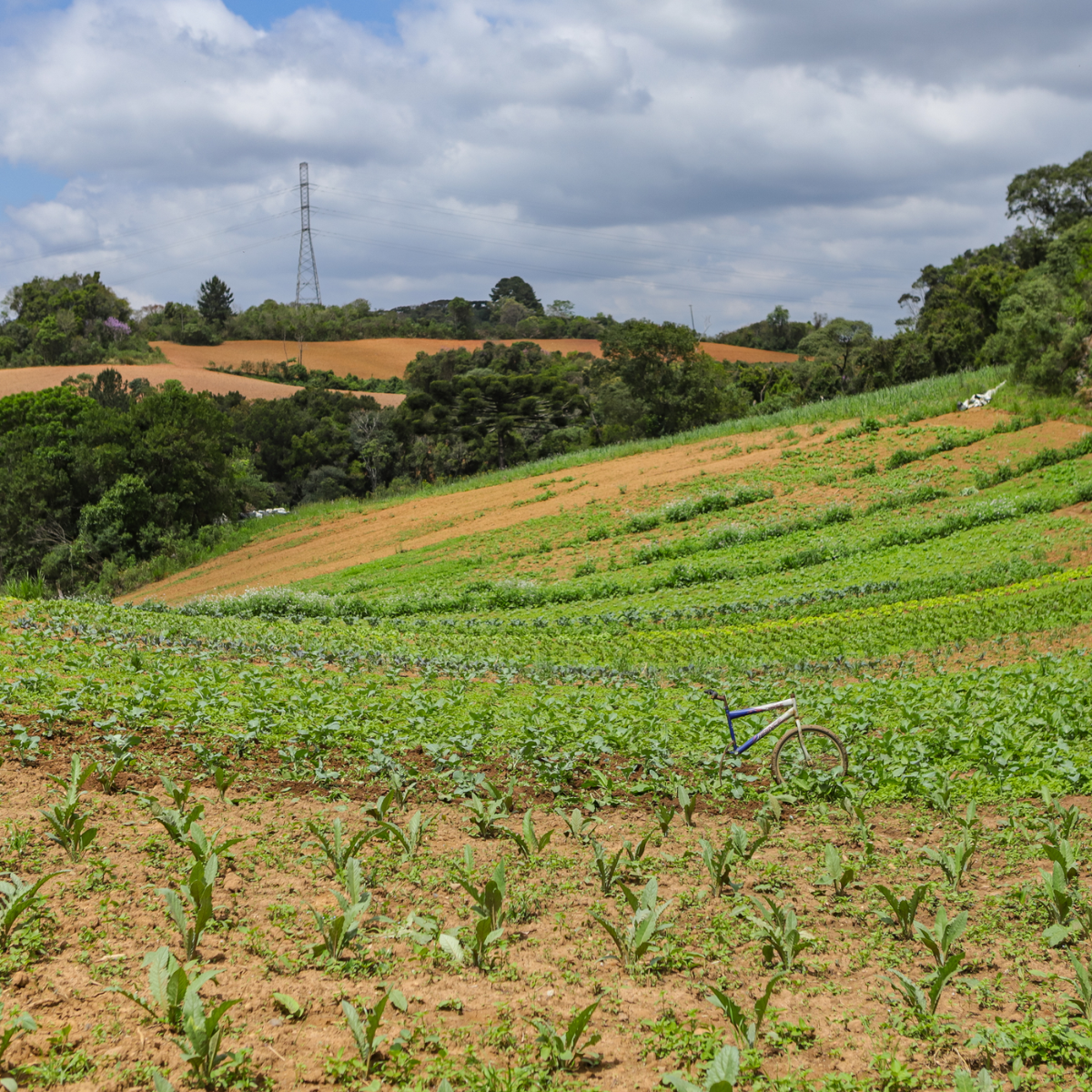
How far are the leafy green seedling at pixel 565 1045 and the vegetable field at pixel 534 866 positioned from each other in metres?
0.01

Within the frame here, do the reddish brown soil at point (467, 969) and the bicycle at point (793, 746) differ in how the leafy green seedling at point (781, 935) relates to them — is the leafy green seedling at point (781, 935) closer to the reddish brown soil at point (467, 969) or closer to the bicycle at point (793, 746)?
the reddish brown soil at point (467, 969)

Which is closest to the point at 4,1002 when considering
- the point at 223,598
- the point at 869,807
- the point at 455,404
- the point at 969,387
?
the point at 869,807

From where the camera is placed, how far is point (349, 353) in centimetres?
8962

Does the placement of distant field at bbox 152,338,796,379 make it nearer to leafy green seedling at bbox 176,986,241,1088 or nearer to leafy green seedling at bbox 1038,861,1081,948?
leafy green seedling at bbox 1038,861,1081,948

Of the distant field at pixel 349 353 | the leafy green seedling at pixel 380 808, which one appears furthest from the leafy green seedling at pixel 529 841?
the distant field at pixel 349 353

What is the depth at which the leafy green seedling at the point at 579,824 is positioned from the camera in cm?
568

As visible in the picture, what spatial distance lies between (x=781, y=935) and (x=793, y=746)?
12.0 ft

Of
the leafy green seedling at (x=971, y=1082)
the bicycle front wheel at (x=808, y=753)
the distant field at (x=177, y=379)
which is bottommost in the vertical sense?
the bicycle front wheel at (x=808, y=753)

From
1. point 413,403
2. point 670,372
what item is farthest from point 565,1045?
point 413,403

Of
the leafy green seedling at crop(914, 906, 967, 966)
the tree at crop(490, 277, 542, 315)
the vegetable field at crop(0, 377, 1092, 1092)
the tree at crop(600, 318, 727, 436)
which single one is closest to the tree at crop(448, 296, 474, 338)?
the tree at crop(490, 277, 542, 315)

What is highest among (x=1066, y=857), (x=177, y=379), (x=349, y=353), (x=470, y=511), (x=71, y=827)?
(x=349, y=353)

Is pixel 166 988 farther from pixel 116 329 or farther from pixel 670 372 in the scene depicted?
pixel 116 329

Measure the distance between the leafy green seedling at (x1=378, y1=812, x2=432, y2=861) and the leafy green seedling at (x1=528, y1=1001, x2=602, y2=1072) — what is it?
186 cm

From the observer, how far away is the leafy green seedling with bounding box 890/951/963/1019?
3879mm
